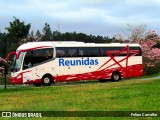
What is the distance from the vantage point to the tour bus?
28.8m

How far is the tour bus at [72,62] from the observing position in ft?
94.4

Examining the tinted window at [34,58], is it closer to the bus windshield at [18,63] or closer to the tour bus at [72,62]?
the tour bus at [72,62]

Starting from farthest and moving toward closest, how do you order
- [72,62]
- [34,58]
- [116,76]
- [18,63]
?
[116,76], [72,62], [18,63], [34,58]

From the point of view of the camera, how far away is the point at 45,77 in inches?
1160

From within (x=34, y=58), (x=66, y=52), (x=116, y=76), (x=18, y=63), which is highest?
(x=66, y=52)

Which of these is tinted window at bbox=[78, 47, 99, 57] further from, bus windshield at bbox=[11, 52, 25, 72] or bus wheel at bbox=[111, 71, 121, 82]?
bus windshield at bbox=[11, 52, 25, 72]

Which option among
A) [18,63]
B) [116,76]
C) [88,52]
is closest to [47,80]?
[18,63]

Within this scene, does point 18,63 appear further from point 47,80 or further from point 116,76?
point 116,76

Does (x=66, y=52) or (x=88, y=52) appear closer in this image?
(x=66, y=52)

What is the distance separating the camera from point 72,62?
3047cm

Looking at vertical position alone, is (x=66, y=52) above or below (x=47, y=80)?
above

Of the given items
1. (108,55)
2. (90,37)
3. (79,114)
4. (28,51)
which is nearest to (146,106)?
(79,114)

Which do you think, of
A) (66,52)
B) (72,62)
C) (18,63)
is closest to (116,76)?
(72,62)

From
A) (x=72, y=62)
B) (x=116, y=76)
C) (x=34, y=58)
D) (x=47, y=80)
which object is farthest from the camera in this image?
(x=116, y=76)
